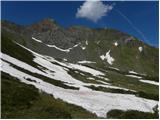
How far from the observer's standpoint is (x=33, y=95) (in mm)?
28016

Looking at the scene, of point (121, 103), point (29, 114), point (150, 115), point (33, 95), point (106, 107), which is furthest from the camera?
point (121, 103)

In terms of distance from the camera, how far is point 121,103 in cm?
3756

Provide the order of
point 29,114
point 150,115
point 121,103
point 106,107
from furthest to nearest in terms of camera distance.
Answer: point 121,103 < point 106,107 < point 150,115 < point 29,114

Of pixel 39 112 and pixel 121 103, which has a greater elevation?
pixel 121 103

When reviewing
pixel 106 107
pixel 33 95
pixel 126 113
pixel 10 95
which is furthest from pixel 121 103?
pixel 10 95

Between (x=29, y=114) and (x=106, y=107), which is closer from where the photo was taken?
(x=29, y=114)

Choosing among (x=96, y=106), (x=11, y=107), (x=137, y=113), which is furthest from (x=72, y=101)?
(x=11, y=107)

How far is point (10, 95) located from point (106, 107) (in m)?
10.4

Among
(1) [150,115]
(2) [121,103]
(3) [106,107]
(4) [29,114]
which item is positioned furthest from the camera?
(2) [121,103]

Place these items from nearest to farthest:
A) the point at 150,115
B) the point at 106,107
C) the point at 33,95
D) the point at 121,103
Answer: the point at 150,115
the point at 33,95
the point at 106,107
the point at 121,103

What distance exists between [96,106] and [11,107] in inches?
436

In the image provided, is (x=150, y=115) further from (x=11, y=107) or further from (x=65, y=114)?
(x=11, y=107)

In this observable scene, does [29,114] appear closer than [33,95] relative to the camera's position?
Yes

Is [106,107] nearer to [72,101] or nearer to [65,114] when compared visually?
[72,101]
